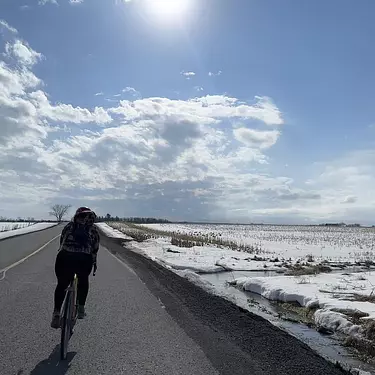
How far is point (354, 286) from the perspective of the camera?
12.7m

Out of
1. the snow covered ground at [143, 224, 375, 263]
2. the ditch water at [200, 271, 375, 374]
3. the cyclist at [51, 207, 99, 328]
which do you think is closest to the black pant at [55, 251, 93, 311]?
the cyclist at [51, 207, 99, 328]

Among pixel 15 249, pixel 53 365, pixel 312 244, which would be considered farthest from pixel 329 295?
pixel 312 244

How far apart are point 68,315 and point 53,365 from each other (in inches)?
27.0

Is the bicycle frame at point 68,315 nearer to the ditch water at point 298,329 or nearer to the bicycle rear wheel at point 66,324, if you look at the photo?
the bicycle rear wheel at point 66,324

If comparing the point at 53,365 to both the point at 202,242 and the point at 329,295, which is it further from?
the point at 202,242

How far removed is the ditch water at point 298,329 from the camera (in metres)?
6.12

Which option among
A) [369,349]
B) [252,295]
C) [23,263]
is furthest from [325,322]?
[23,263]

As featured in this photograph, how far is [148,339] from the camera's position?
6488 mm

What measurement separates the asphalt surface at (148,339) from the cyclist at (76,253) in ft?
2.62

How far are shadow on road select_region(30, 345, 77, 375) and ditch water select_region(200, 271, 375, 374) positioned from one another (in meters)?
3.57

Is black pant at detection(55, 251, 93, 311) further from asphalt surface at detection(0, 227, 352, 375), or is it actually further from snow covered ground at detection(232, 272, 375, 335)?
snow covered ground at detection(232, 272, 375, 335)

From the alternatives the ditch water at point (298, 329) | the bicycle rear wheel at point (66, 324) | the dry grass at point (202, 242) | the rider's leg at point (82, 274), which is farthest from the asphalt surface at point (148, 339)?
the dry grass at point (202, 242)

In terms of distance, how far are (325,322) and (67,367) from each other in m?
5.20

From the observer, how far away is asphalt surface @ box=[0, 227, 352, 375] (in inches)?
208
